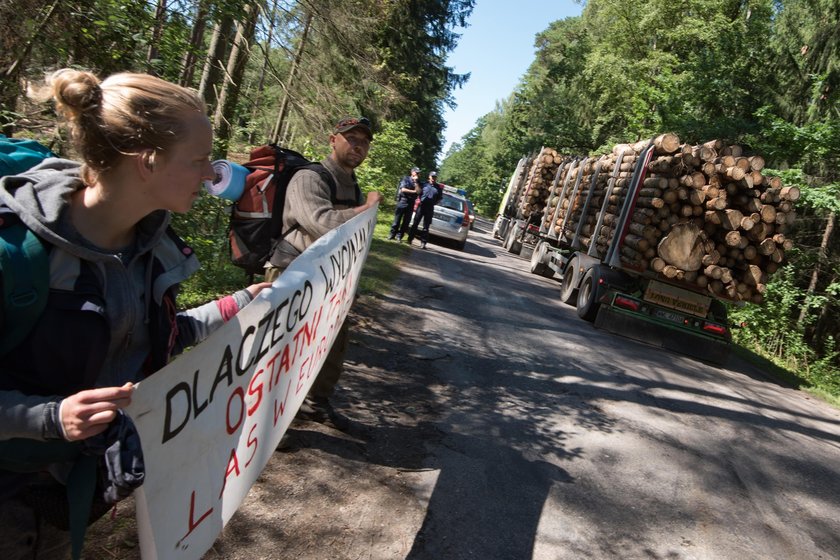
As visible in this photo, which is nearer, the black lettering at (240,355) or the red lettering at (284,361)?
the black lettering at (240,355)

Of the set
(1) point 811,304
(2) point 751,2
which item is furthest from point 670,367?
(2) point 751,2

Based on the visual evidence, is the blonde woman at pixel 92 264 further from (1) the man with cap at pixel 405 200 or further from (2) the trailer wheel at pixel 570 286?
(1) the man with cap at pixel 405 200

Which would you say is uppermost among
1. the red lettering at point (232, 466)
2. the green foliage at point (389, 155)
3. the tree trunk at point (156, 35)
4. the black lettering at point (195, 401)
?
the green foliage at point (389, 155)

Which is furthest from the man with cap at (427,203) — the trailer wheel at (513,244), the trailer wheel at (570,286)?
the trailer wheel at (513,244)

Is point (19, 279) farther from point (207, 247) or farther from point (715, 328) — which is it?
point (715, 328)

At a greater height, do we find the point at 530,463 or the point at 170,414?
the point at 170,414

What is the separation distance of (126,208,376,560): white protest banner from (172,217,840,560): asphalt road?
924 millimetres

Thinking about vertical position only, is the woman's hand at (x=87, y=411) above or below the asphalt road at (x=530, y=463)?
above

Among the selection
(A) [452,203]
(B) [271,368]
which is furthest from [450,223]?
(B) [271,368]

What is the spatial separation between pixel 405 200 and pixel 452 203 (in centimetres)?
382

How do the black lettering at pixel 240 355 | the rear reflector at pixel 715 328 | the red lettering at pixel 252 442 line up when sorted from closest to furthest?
1. the black lettering at pixel 240 355
2. the red lettering at pixel 252 442
3. the rear reflector at pixel 715 328

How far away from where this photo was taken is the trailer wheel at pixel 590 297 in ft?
34.2

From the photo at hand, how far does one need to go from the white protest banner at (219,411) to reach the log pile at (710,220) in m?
8.12

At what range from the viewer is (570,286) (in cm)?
1227
